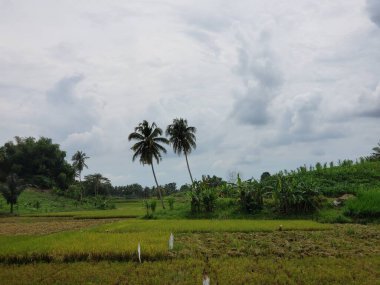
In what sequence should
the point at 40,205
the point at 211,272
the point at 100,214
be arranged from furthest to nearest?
the point at 40,205
the point at 100,214
the point at 211,272

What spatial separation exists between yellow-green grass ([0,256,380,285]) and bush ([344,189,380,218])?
1133 cm

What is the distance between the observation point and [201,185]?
29703mm

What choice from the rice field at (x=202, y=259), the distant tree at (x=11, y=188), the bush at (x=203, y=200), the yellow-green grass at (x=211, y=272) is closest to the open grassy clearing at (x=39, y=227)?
the rice field at (x=202, y=259)

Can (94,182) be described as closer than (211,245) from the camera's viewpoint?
No

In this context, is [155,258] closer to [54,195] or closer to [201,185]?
[201,185]

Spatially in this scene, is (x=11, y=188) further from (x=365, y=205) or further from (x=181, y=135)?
(x=365, y=205)

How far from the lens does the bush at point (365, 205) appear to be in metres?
22.6

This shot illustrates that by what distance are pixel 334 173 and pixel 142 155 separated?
16.3 m

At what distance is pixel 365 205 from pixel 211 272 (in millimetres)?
15366

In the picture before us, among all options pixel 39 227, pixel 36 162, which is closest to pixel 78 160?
pixel 36 162

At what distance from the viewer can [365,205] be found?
2288 cm

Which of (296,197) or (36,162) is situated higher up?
(36,162)

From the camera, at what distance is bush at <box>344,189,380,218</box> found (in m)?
22.6

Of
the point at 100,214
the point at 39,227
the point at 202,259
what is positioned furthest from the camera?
the point at 100,214
